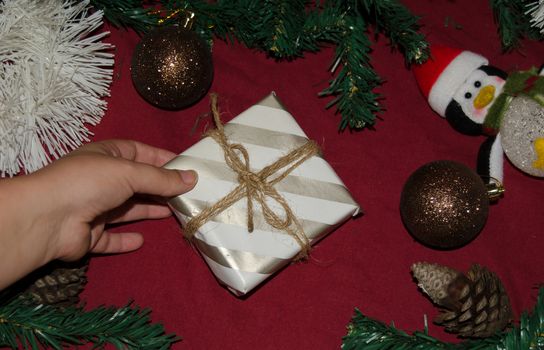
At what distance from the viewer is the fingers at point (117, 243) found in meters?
1.31

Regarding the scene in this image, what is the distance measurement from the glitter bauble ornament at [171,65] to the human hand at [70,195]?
21 centimetres

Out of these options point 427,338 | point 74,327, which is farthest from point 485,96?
point 74,327

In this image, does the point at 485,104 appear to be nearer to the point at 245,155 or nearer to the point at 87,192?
the point at 245,155

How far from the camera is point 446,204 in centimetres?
121

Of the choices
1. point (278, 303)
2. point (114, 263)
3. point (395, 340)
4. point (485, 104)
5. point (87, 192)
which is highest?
point (87, 192)

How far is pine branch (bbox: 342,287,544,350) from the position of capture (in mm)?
1106

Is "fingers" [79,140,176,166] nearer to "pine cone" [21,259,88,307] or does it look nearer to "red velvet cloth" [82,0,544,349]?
"red velvet cloth" [82,0,544,349]

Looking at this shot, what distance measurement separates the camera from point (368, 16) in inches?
55.1

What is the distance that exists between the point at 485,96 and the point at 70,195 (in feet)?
3.26

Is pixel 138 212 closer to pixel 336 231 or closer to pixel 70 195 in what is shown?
pixel 70 195

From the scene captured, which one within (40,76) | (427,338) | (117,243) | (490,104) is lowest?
(427,338)

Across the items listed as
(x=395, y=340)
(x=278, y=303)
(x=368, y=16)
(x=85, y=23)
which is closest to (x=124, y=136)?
(x=85, y=23)

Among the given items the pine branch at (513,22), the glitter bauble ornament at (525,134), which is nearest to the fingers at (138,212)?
the glitter bauble ornament at (525,134)

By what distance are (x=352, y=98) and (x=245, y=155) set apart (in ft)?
1.00
